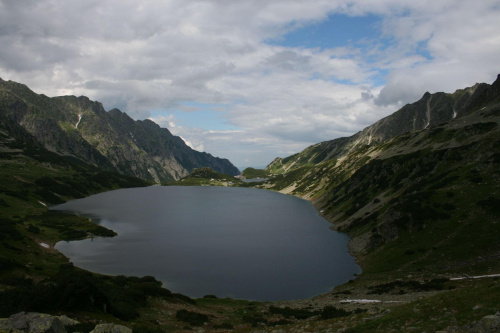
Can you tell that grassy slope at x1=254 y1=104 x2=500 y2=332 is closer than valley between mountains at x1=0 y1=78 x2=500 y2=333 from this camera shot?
Yes

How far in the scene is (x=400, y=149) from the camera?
541ft

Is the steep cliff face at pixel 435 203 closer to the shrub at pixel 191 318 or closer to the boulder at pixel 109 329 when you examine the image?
the shrub at pixel 191 318

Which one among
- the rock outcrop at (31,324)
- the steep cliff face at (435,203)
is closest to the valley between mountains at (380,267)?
the steep cliff face at (435,203)

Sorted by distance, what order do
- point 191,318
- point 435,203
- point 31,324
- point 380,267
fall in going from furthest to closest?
1. point 435,203
2. point 380,267
3. point 191,318
4. point 31,324

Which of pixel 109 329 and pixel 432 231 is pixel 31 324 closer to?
pixel 109 329

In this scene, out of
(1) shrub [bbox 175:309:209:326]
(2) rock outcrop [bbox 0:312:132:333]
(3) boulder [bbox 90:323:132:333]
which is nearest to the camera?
(2) rock outcrop [bbox 0:312:132:333]

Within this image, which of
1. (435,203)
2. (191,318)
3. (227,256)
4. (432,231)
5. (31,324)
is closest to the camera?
(31,324)

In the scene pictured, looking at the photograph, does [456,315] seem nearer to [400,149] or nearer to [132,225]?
[132,225]

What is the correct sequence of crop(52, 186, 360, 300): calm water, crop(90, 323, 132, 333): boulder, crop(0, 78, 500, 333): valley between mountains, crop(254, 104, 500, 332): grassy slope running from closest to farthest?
crop(90, 323, 132, 333): boulder < crop(254, 104, 500, 332): grassy slope < crop(0, 78, 500, 333): valley between mountains < crop(52, 186, 360, 300): calm water

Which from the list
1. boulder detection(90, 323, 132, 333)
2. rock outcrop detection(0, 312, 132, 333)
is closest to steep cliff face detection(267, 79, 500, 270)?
boulder detection(90, 323, 132, 333)

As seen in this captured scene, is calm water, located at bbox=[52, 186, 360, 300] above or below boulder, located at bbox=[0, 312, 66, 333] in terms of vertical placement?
below

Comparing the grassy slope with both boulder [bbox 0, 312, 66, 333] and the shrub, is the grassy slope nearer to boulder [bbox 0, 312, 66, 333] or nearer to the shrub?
the shrub

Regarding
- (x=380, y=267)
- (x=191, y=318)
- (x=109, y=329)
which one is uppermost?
(x=109, y=329)

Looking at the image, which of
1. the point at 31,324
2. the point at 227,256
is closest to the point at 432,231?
the point at 227,256
